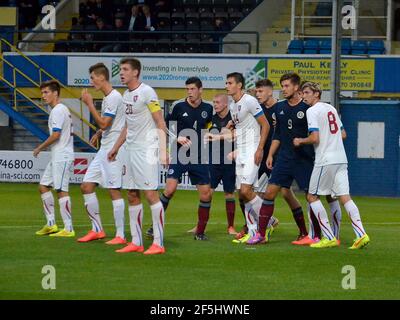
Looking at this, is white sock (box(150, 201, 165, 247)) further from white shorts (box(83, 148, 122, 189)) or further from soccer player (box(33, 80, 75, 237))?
soccer player (box(33, 80, 75, 237))

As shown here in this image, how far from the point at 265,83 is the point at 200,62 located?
49.2ft

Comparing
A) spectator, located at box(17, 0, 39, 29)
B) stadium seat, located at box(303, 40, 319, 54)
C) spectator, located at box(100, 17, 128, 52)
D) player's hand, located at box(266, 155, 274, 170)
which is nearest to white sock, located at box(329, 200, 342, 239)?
player's hand, located at box(266, 155, 274, 170)

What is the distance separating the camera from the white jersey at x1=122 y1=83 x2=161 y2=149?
13.6 meters

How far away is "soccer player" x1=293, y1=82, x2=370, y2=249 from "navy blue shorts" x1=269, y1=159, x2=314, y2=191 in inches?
15.5

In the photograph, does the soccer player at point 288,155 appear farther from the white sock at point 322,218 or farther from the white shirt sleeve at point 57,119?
the white shirt sleeve at point 57,119

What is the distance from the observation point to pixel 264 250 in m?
14.3

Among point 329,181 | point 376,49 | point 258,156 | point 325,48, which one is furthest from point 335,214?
point 376,49

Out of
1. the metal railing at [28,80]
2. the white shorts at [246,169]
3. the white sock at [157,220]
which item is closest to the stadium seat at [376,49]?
the metal railing at [28,80]

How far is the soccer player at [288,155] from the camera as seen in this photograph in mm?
14742

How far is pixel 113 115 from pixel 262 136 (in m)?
2.15

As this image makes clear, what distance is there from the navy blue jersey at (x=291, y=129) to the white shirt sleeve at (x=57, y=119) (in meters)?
3.18

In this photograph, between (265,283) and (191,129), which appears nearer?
(265,283)
